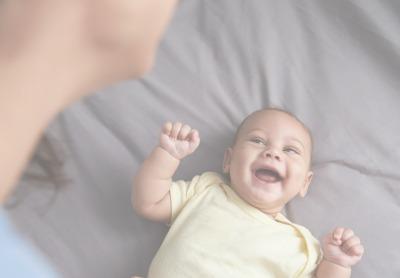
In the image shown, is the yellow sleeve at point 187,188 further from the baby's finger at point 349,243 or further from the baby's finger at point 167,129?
the baby's finger at point 349,243

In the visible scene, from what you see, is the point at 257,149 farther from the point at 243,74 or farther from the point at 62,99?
the point at 62,99

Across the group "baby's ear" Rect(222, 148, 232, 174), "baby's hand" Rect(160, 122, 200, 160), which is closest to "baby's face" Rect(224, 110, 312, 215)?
"baby's ear" Rect(222, 148, 232, 174)

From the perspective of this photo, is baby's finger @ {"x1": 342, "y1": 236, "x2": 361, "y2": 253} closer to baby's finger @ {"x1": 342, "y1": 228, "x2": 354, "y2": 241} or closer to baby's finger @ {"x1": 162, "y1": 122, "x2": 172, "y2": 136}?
baby's finger @ {"x1": 342, "y1": 228, "x2": 354, "y2": 241}

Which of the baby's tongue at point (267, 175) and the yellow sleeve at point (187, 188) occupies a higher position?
the baby's tongue at point (267, 175)

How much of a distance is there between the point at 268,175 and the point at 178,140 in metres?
0.20

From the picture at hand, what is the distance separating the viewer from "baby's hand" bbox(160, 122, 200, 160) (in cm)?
119

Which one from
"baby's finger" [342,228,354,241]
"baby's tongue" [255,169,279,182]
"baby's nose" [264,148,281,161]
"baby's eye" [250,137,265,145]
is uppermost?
"baby's eye" [250,137,265,145]

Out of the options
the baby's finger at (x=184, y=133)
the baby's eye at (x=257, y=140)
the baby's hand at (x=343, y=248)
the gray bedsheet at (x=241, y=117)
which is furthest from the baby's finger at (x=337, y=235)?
the baby's finger at (x=184, y=133)

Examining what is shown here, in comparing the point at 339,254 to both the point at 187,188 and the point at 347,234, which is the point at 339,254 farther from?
the point at 187,188

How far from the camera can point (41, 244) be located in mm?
1183

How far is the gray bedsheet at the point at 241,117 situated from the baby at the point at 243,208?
0.21 ft

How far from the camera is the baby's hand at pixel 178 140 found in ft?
3.92

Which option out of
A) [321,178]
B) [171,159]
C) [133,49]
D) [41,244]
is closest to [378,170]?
[321,178]

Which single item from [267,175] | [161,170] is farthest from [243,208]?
[161,170]
